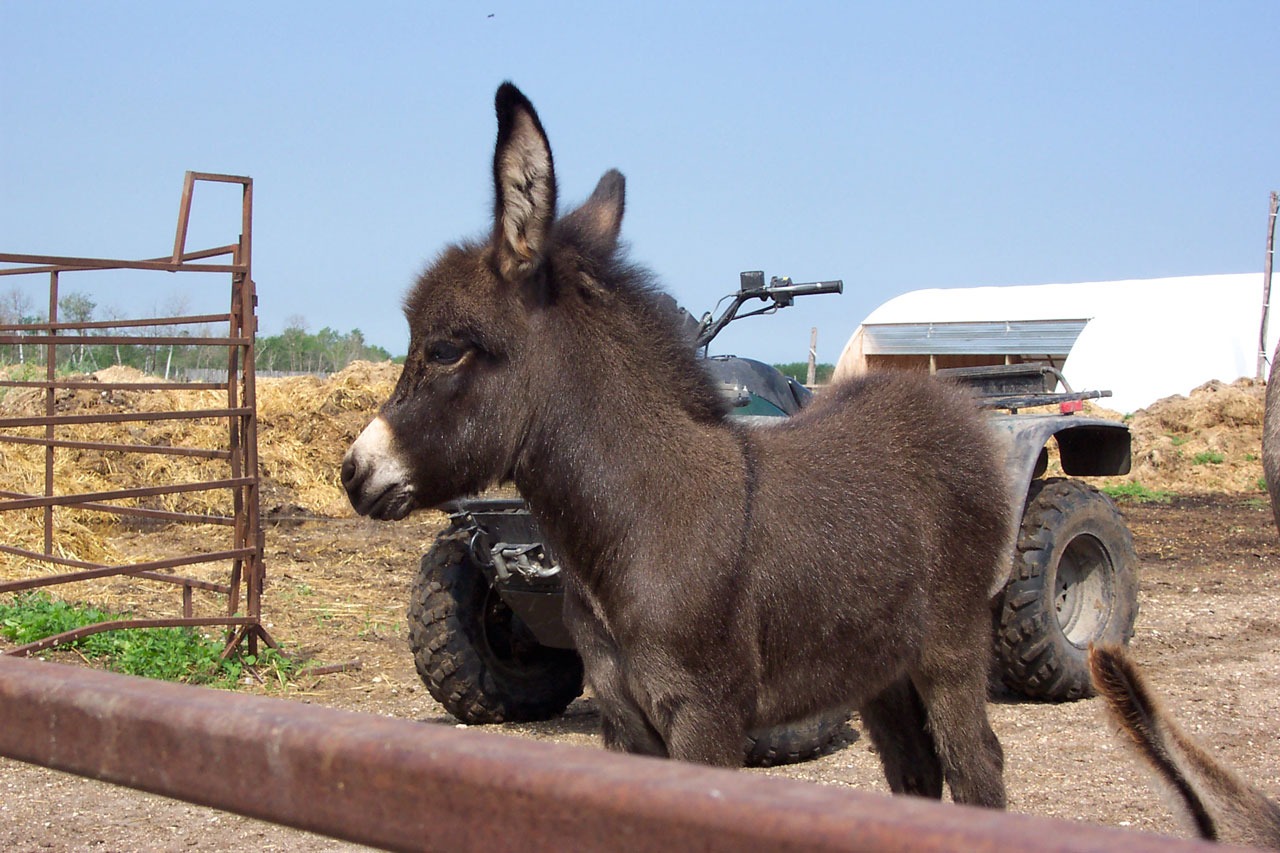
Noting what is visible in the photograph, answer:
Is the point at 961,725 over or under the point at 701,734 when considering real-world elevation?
under

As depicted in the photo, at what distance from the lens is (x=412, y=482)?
11.3 ft

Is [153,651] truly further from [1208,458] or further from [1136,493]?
[1208,458]

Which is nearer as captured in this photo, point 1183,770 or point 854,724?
point 1183,770

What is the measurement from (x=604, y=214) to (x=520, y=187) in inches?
26.7

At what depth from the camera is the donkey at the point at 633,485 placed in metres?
3.35

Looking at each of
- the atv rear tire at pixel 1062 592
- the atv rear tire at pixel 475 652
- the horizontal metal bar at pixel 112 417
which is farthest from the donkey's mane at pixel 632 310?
the horizontal metal bar at pixel 112 417

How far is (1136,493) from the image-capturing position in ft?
53.8

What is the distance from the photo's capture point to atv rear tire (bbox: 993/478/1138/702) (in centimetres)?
626

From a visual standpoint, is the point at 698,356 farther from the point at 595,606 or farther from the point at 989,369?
the point at 989,369

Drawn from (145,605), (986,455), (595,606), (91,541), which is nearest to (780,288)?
(986,455)

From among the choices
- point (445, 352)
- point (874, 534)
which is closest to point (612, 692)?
point (874, 534)

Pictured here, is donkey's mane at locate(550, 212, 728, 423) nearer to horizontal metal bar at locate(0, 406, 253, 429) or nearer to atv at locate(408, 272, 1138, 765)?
atv at locate(408, 272, 1138, 765)

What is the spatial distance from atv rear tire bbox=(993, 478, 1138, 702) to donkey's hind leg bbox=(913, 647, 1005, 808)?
1958 millimetres

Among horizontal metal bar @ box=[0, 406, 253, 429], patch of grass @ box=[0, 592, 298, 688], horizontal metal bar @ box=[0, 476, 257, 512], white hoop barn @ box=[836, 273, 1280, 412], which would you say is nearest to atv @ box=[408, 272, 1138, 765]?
patch of grass @ box=[0, 592, 298, 688]
